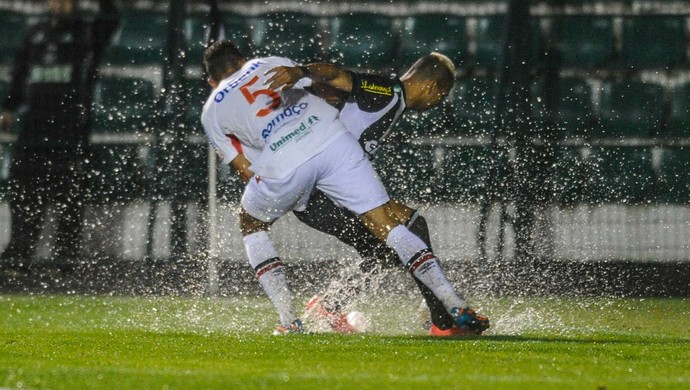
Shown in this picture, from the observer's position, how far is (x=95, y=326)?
8539mm

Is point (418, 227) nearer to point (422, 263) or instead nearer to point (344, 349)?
point (422, 263)

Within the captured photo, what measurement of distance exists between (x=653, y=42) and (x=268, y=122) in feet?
17.4

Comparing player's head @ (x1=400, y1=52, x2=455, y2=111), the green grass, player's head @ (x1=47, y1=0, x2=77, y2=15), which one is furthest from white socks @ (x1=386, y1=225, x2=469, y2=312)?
player's head @ (x1=47, y1=0, x2=77, y2=15)

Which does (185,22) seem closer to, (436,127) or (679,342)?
(436,127)

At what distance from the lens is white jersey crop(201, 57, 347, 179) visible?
24.8ft

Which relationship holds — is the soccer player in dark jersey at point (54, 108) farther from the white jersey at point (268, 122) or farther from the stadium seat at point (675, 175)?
Result: the stadium seat at point (675, 175)

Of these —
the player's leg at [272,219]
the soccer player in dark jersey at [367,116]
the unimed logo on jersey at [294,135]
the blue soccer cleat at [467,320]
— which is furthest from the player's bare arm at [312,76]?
the blue soccer cleat at [467,320]

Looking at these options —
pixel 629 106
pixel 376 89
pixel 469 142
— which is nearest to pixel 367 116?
pixel 376 89

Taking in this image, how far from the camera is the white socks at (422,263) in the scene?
7.24 m

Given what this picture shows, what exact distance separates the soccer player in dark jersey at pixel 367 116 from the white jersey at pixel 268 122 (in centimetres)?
18

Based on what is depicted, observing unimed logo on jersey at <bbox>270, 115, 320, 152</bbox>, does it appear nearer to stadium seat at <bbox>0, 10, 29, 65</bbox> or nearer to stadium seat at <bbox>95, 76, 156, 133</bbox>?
stadium seat at <bbox>95, 76, 156, 133</bbox>

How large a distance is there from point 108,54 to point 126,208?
4.46 ft

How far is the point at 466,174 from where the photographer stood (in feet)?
37.5

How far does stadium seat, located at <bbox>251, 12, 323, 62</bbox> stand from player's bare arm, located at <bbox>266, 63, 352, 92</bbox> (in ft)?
13.4
